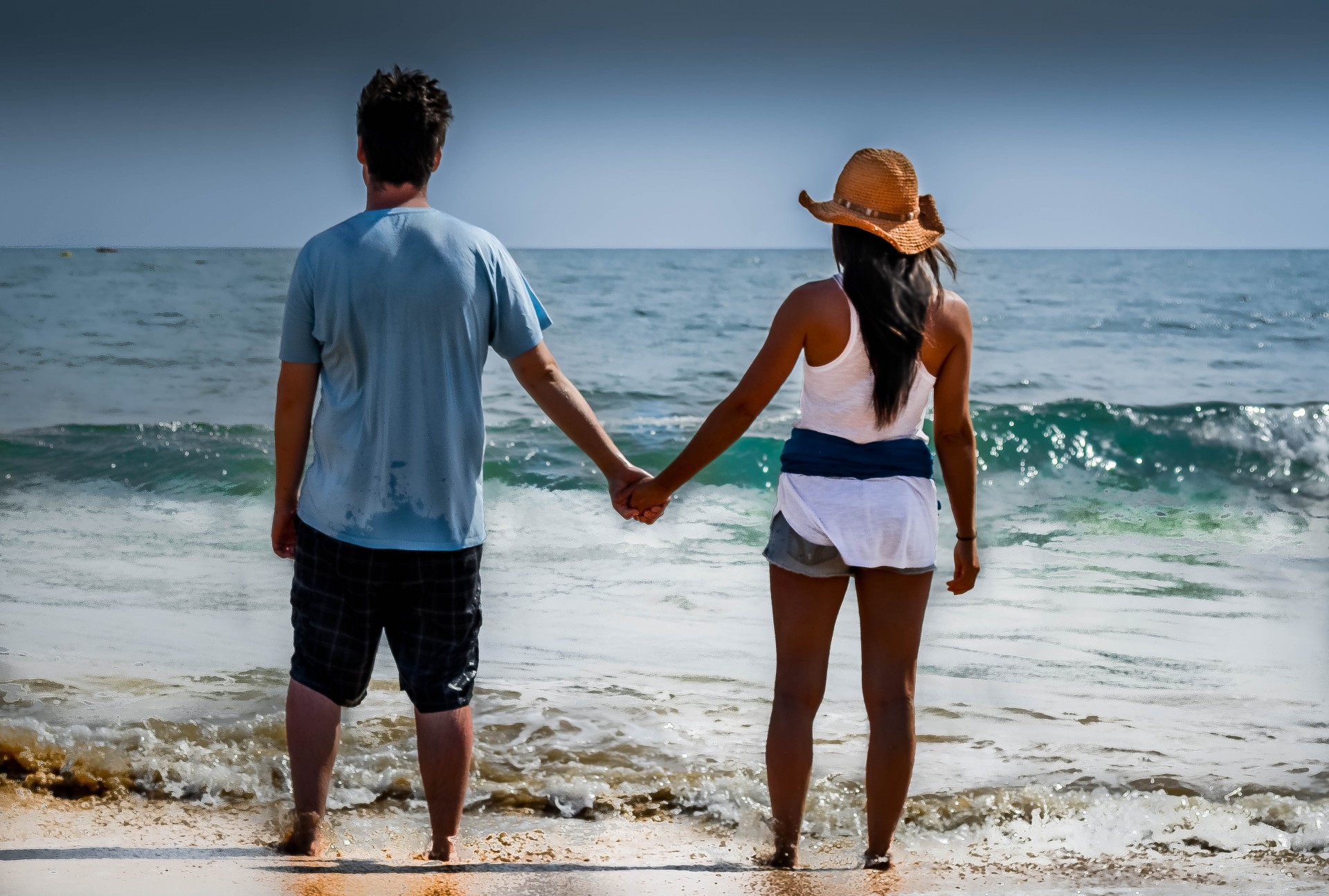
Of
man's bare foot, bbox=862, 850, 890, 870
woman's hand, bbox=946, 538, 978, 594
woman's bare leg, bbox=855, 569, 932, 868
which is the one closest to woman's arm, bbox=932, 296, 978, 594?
woman's hand, bbox=946, 538, 978, 594

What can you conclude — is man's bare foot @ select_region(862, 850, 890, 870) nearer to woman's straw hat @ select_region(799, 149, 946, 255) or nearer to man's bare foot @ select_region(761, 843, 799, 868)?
man's bare foot @ select_region(761, 843, 799, 868)

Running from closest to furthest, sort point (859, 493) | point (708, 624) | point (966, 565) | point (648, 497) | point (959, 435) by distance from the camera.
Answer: point (859, 493) → point (959, 435) → point (966, 565) → point (648, 497) → point (708, 624)

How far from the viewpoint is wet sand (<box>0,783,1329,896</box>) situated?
7.71 feet

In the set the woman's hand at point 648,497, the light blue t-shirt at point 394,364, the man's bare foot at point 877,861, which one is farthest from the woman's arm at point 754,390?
the man's bare foot at point 877,861

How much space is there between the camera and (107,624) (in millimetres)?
4773

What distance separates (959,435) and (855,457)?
0.26 metres

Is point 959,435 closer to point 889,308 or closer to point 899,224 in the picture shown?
point 889,308

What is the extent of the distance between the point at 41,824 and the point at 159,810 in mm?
294

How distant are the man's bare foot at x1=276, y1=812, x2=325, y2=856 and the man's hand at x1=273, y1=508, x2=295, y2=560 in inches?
22.3

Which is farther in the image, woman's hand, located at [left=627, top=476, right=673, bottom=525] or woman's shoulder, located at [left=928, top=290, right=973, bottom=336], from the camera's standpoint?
woman's hand, located at [left=627, top=476, right=673, bottom=525]

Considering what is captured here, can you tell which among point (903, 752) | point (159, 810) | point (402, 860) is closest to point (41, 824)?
point (159, 810)

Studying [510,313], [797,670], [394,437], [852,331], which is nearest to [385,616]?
[394,437]

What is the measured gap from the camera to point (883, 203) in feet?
7.95

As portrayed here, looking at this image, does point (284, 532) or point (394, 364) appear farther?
point (284, 532)
